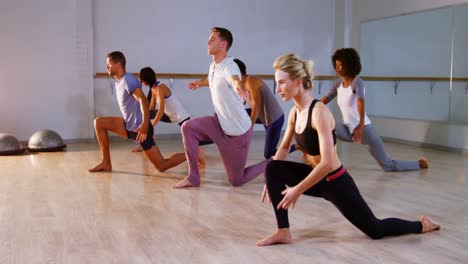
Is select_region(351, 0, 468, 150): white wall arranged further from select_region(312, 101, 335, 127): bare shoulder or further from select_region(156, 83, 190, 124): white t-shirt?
select_region(312, 101, 335, 127): bare shoulder

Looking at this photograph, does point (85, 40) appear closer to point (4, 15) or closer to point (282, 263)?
point (4, 15)

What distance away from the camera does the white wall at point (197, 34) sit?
7.56 metres

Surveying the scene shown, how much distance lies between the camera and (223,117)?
167 inches

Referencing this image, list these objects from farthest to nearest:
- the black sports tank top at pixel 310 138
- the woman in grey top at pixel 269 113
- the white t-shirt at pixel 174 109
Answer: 1. the white t-shirt at pixel 174 109
2. the woman in grey top at pixel 269 113
3. the black sports tank top at pixel 310 138

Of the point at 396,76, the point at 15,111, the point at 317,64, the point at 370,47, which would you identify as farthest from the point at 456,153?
the point at 15,111

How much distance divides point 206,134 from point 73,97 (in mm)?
3644

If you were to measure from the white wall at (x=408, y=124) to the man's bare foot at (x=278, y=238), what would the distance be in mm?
4340

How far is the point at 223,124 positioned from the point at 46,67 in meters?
Result: 3.79

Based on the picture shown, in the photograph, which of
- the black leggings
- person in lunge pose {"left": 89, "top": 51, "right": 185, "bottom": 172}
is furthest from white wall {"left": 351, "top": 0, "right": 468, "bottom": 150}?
the black leggings

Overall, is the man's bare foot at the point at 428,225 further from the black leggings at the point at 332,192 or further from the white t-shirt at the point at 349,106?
the white t-shirt at the point at 349,106

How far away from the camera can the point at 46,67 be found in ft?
23.5

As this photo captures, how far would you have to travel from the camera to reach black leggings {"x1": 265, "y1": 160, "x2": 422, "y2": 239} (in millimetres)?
2766

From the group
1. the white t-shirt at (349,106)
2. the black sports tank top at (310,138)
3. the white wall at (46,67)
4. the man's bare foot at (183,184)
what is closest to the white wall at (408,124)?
the white t-shirt at (349,106)

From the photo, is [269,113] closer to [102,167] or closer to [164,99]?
[164,99]
